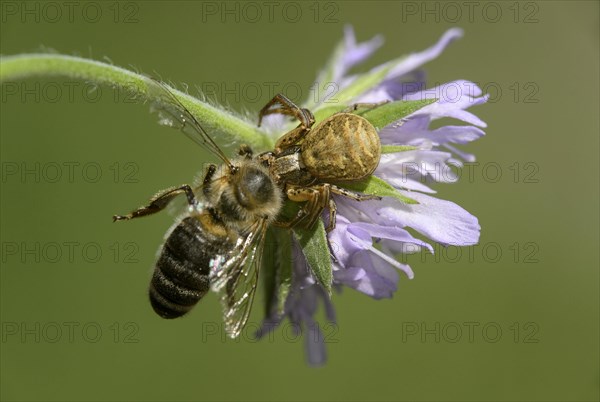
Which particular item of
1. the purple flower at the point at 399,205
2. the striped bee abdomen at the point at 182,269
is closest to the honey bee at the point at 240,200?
the striped bee abdomen at the point at 182,269

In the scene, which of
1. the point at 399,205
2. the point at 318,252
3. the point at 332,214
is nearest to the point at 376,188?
the point at 399,205

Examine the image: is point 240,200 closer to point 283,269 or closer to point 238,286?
point 238,286

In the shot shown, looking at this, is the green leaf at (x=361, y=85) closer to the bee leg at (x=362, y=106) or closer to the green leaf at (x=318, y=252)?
the bee leg at (x=362, y=106)

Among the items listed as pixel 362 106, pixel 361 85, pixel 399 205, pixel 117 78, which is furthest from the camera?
pixel 361 85

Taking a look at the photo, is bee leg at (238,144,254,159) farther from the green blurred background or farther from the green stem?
the green blurred background

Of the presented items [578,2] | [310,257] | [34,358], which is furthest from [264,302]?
[578,2]

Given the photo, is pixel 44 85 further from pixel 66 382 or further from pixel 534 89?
pixel 534 89
